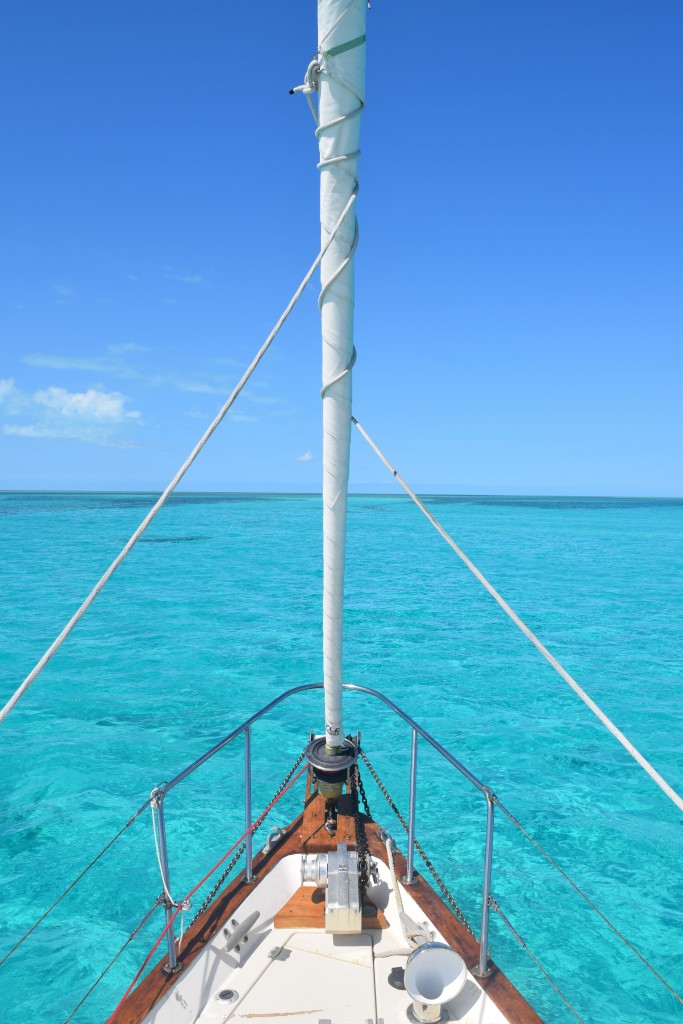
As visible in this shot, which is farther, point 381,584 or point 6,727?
point 381,584

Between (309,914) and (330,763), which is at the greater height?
(330,763)

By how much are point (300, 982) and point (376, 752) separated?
6.17 meters

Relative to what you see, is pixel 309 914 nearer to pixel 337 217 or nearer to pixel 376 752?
pixel 337 217

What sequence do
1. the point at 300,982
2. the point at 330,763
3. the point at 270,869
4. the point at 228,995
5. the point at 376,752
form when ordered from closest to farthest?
the point at 228,995, the point at 300,982, the point at 330,763, the point at 270,869, the point at 376,752

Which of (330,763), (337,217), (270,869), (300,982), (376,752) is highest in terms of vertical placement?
(337,217)

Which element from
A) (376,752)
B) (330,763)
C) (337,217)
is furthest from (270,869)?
(376,752)

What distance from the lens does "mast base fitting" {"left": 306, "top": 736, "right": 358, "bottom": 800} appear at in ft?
12.6

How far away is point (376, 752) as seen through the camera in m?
9.41

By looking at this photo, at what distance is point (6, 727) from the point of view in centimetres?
1029

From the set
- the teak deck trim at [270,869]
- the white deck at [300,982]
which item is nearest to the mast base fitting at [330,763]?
the teak deck trim at [270,869]

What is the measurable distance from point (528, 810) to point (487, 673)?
5.60 m

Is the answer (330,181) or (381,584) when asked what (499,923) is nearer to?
(330,181)

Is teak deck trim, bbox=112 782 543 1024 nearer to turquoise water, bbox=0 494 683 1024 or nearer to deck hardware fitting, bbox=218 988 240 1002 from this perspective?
deck hardware fitting, bbox=218 988 240 1002

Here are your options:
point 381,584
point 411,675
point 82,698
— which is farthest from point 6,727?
point 381,584
